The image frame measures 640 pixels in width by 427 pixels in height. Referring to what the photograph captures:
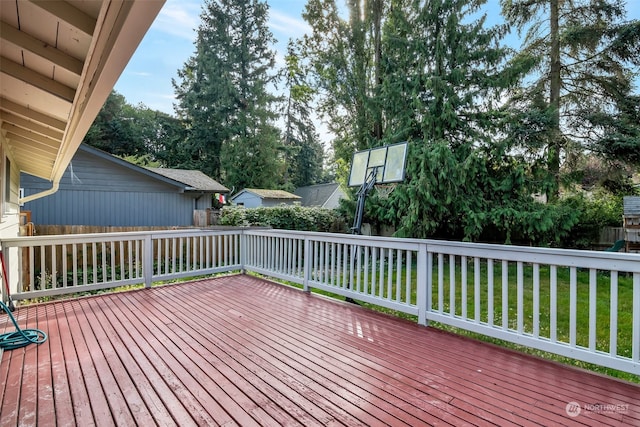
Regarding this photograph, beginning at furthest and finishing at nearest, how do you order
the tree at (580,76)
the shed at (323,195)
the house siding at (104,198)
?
the shed at (323,195) → the house siding at (104,198) → the tree at (580,76)

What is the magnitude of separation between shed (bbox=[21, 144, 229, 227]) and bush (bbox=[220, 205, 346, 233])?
344 cm

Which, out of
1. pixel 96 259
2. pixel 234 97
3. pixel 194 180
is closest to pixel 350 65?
pixel 194 180

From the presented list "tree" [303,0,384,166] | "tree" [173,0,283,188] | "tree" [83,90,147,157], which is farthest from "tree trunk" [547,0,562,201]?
"tree" [83,90,147,157]

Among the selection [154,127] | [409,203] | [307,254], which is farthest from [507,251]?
[154,127]

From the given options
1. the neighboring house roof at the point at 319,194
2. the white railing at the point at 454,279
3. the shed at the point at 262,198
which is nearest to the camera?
the white railing at the point at 454,279

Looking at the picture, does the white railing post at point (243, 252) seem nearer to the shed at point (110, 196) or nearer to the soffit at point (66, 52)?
the soffit at point (66, 52)

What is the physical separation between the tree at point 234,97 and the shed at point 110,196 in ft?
28.3

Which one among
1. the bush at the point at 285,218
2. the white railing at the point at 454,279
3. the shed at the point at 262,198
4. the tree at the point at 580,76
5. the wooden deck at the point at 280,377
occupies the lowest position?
the wooden deck at the point at 280,377

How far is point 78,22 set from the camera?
143 centimetres

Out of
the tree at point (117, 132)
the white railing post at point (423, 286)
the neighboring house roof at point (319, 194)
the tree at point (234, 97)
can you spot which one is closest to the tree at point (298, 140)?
the neighboring house roof at point (319, 194)

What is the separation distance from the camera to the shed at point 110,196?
1003 centimetres

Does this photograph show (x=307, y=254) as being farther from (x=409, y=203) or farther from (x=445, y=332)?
(x=409, y=203)

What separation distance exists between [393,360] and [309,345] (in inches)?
28.5

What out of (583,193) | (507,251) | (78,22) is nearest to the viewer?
(78,22)
